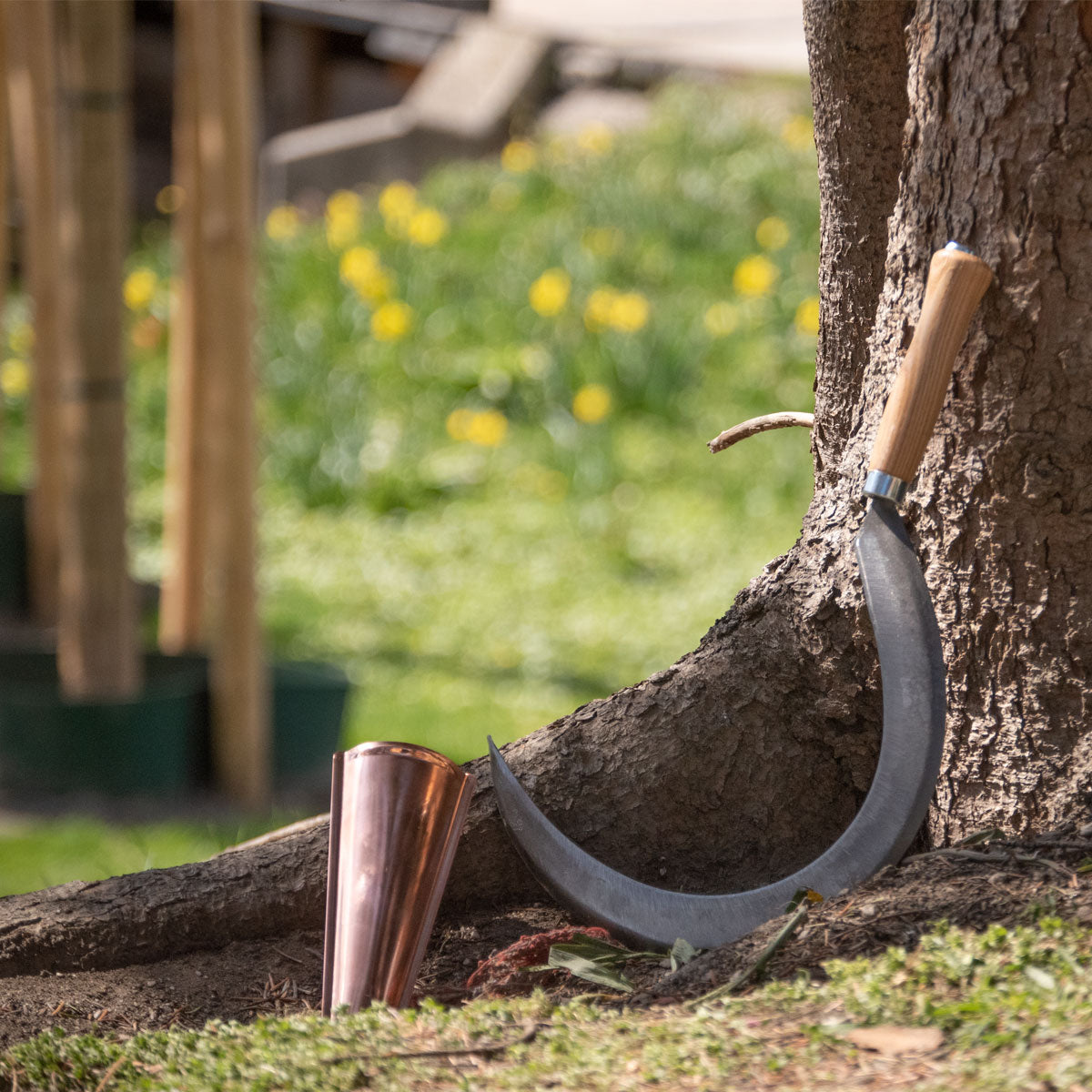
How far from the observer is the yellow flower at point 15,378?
6.66 metres

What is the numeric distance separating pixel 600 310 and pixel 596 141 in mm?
2394

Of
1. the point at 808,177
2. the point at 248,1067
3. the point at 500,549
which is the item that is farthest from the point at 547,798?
the point at 808,177

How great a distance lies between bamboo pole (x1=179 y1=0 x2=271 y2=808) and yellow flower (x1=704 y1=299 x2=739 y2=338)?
9.40 feet

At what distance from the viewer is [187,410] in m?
3.80

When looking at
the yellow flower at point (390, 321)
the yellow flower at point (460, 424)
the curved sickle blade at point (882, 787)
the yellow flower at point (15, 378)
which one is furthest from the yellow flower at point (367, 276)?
the curved sickle blade at point (882, 787)

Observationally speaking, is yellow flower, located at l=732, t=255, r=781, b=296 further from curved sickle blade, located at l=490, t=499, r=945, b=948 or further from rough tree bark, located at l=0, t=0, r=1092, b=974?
curved sickle blade, located at l=490, t=499, r=945, b=948

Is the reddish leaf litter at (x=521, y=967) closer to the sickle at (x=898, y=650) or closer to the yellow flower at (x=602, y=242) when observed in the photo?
the sickle at (x=898, y=650)

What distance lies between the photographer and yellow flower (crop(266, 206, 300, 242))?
25.0 feet

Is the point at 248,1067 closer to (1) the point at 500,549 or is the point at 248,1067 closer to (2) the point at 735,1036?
(2) the point at 735,1036

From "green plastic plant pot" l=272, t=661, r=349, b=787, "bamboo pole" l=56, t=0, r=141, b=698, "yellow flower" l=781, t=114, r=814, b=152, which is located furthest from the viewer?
"yellow flower" l=781, t=114, r=814, b=152

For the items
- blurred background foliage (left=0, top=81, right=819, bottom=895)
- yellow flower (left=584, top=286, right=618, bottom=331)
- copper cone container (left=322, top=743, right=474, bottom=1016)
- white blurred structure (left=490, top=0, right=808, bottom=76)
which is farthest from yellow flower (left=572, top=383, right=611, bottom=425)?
copper cone container (left=322, top=743, right=474, bottom=1016)

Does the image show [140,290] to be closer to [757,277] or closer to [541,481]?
[541,481]

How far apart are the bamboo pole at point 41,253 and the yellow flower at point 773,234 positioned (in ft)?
11.1

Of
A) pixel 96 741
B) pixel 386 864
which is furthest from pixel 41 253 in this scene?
pixel 386 864
